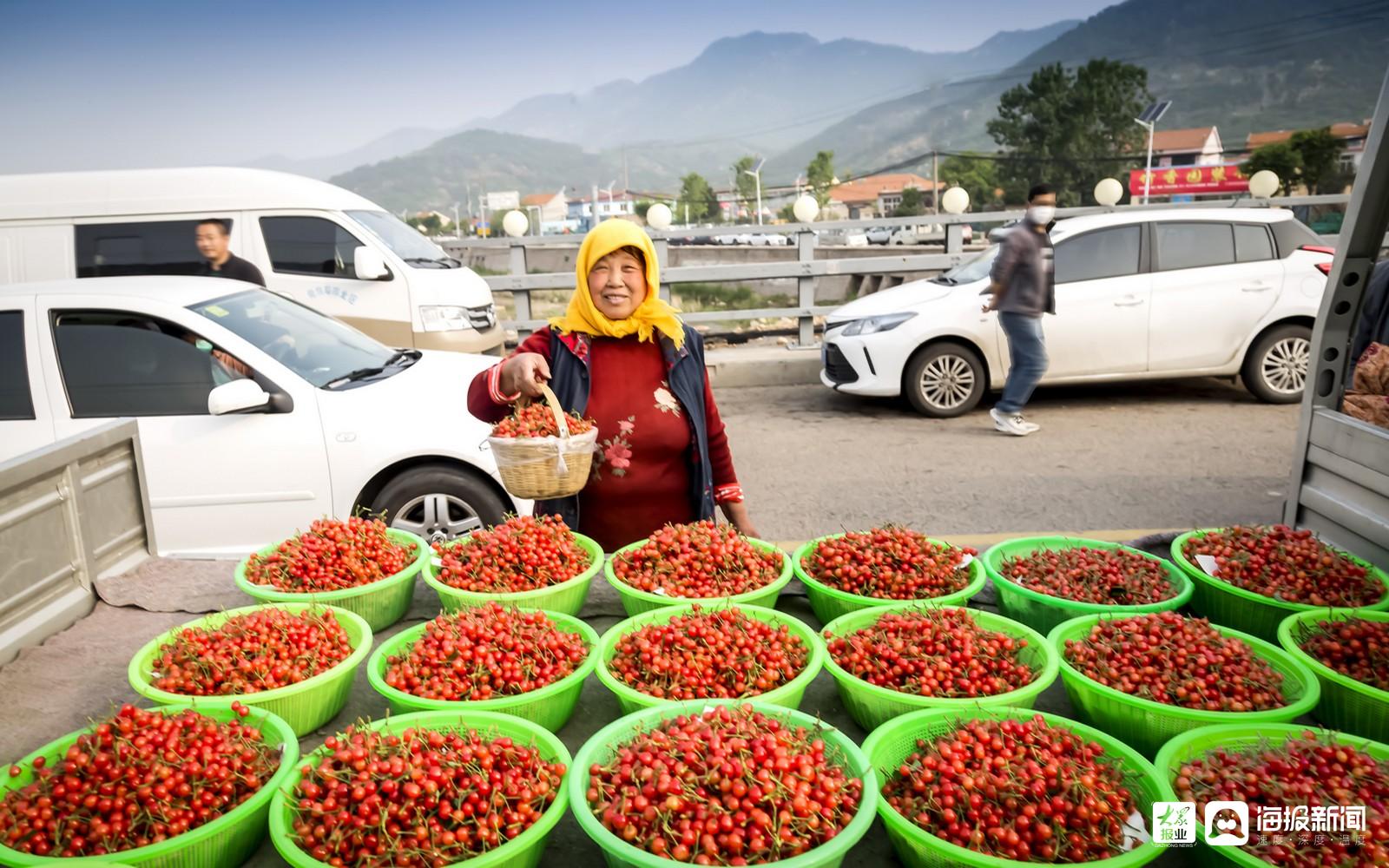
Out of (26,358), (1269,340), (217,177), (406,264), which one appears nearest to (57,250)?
(217,177)

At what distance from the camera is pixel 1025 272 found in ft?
26.4

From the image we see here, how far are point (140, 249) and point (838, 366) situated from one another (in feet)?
24.1

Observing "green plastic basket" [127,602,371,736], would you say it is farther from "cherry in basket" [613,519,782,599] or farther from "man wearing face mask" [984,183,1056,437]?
"man wearing face mask" [984,183,1056,437]

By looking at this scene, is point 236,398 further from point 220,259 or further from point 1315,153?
point 1315,153

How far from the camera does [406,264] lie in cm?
876

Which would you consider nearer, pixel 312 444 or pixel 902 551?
pixel 902 551

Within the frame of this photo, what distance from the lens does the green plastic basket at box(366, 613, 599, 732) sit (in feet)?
6.06

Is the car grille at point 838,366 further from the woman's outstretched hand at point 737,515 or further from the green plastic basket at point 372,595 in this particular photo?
the green plastic basket at point 372,595

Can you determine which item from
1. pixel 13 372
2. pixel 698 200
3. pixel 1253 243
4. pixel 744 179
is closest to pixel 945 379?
pixel 1253 243

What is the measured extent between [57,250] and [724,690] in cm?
924

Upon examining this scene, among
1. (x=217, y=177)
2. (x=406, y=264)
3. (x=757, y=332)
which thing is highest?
(x=217, y=177)

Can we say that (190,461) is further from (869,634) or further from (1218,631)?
(1218,631)

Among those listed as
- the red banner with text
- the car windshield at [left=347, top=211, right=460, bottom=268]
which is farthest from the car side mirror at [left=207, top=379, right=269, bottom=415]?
the red banner with text

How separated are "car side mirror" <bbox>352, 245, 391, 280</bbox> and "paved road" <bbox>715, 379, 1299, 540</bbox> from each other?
158 inches
